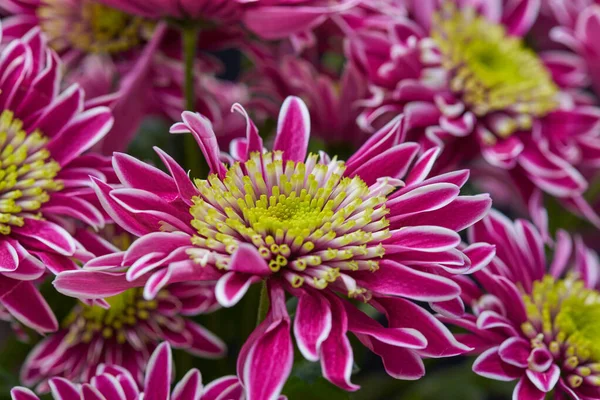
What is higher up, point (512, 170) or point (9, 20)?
point (9, 20)

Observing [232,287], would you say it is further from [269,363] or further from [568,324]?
[568,324]

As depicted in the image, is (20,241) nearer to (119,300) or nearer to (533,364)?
(119,300)

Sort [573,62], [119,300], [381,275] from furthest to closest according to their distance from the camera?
[573,62] → [119,300] → [381,275]

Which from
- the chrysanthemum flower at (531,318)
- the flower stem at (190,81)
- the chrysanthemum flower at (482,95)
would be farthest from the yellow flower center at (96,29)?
the chrysanthemum flower at (531,318)

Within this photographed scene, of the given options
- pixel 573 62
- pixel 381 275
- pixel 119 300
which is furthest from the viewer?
pixel 573 62

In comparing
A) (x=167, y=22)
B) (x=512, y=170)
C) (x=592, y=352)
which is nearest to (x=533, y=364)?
(x=592, y=352)

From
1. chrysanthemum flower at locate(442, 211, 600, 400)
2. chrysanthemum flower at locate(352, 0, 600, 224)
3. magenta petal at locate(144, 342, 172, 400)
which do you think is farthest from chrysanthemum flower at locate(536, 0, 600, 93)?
magenta petal at locate(144, 342, 172, 400)

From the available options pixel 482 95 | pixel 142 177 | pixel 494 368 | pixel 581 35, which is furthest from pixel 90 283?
pixel 581 35
